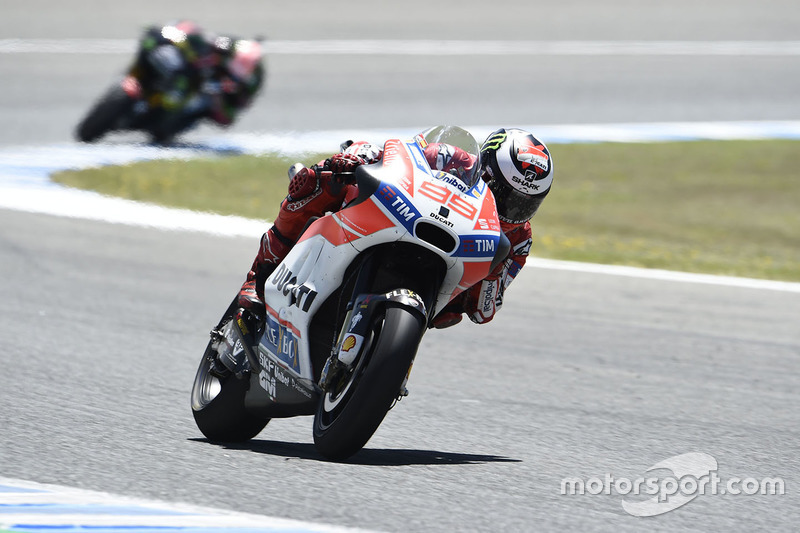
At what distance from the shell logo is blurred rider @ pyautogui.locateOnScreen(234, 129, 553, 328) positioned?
63cm

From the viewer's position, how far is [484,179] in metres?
4.51

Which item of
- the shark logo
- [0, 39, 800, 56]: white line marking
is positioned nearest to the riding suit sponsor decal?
the shark logo

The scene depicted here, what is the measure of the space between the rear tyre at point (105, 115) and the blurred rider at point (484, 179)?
869 centimetres

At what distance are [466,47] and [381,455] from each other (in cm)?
1527

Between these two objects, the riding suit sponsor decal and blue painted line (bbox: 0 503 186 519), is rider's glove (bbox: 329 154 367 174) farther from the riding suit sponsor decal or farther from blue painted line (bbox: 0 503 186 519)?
blue painted line (bbox: 0 503 186 519)

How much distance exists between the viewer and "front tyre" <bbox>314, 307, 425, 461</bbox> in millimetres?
3824

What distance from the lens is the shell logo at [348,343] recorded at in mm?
3982

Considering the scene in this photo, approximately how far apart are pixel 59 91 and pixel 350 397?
12.3 m

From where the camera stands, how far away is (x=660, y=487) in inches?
163

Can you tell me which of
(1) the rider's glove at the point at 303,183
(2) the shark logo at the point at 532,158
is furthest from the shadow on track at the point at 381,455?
(2) the shark logo at the point at 532,158

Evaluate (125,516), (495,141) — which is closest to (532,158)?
(495,141)

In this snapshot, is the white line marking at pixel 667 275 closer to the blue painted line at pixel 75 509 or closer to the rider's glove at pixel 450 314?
the rider's glove at pixel 450 314

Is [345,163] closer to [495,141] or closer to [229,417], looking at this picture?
[495,141]

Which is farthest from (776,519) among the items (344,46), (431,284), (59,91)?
(344,46)
